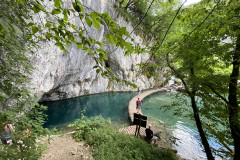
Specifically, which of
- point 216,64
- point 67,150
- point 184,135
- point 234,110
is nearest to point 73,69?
point 67,150

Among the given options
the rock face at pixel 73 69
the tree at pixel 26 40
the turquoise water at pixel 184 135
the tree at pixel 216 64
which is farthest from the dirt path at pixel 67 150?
the tree at pixel 216 64

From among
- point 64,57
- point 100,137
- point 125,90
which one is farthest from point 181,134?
point 125,90

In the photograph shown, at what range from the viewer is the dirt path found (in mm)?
3697

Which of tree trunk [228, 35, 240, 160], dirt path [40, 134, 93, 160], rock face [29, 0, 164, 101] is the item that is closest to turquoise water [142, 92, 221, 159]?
tree trunk [228, 35, 240, 160]

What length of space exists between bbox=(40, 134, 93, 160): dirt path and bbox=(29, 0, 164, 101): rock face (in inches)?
111

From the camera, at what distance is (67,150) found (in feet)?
13.3

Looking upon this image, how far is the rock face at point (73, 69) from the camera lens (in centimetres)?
711

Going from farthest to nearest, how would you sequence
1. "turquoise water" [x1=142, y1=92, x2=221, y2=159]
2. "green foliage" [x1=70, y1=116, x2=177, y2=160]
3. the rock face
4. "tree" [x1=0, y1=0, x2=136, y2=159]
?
the rock face → "turquoise water" [x1=142, y1=92, x2=221, y2=159] → "green foliage" [x1=70, y1=116, x2=177, y2=160] → "tree" [x1=0, y1=0, x2=136, y2=159]

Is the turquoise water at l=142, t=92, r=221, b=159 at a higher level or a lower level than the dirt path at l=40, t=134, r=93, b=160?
lower

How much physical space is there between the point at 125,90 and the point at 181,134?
50.5 ft

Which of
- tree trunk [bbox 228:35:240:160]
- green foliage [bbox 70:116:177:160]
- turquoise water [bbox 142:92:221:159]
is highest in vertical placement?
tree trunk [bbox 228:35:240:160]

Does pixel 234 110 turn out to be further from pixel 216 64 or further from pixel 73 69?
pixel 73 69

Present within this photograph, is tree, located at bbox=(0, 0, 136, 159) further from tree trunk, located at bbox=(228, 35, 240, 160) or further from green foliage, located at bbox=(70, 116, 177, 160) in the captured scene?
tree trunk, located at bbox=(228, 35, 240, 160)

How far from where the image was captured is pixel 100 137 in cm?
443
